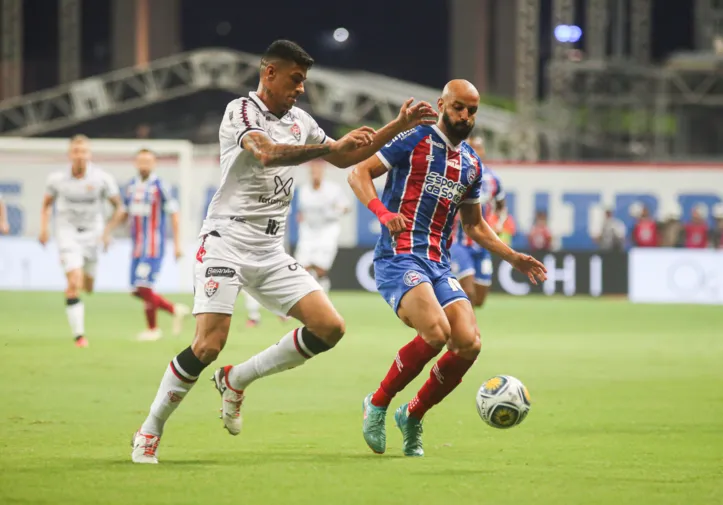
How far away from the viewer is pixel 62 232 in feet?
47.5

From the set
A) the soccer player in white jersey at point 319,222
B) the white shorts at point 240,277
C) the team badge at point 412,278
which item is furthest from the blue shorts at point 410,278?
the soccer player in white jersey at point 319,222

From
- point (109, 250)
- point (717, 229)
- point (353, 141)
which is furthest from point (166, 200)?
point (717, 229)

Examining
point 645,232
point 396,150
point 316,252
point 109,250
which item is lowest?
point 109,250

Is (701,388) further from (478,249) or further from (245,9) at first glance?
(245,9)

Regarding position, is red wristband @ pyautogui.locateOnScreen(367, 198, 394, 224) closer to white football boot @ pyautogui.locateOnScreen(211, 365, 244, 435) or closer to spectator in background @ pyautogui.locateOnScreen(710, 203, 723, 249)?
white football boot @ pyautogui.locateOnScreen(211, 365, 244, 435)

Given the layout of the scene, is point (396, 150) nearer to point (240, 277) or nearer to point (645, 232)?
point (240, 277)

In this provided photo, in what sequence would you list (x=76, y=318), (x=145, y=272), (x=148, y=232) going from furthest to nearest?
Answer: (x=148, y=232) < (x=145, y=272) < (x=76, y=318)

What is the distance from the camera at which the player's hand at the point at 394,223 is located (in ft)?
23.6

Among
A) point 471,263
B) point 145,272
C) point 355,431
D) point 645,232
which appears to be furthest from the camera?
point 645,232

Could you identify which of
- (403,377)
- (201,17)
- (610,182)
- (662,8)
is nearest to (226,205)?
(403,377)

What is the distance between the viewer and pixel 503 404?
7504mm

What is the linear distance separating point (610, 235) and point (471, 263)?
1198 cm

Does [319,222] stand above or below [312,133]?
below

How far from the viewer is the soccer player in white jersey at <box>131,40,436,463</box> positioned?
7.04 m
